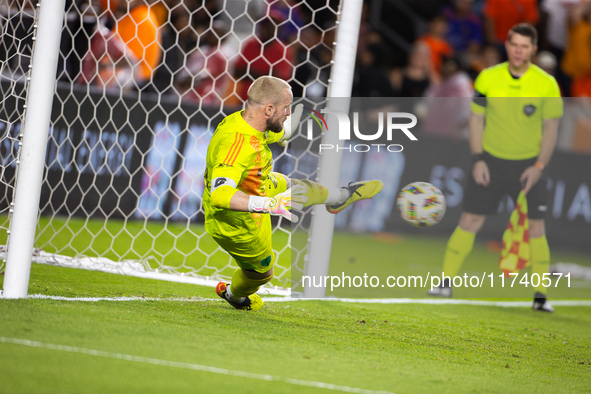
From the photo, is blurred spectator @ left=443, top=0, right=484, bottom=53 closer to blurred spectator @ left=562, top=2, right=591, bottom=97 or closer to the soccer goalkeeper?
blurred spectator @ left=562, top=2, right=591, bottom=97

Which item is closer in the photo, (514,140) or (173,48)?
(514,140)

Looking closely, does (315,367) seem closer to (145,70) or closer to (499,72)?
(499,72)

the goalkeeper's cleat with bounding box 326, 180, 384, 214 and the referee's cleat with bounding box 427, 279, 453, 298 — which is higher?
the goalkeeper's cleat with bounding box 326, 180, 384, 214

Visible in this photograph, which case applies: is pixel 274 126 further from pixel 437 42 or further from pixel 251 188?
pixel 437 42

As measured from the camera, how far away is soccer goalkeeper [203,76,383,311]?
10.1 ft

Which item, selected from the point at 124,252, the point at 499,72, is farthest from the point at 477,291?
the point at 124,252

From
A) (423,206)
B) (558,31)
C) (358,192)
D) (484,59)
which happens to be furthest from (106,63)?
(558,31)

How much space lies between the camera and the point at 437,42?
33.2ft

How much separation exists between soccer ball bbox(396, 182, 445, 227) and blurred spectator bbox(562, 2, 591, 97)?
660 cm

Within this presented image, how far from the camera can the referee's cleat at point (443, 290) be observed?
5.23m

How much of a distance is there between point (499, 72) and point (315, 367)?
3246mm

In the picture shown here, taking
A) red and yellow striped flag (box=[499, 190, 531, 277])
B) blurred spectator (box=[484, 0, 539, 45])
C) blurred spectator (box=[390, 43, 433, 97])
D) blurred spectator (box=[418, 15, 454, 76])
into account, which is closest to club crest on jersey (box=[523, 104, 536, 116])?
red and yellow striped flag (box=[499, 190, 531, 277])

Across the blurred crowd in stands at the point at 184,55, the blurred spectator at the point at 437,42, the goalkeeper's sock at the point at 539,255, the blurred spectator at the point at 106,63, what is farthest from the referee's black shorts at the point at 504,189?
the blurred spectator at the point at 437,42

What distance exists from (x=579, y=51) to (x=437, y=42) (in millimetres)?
1992
